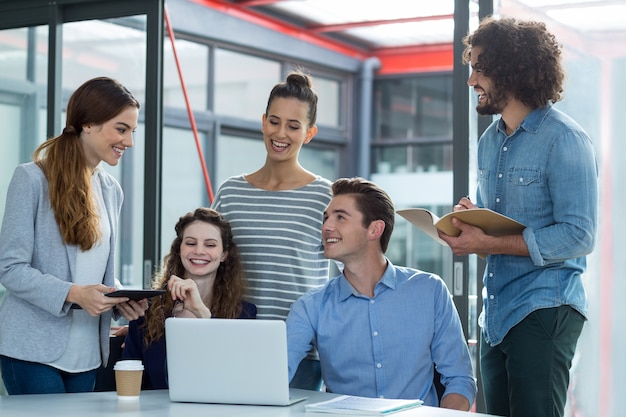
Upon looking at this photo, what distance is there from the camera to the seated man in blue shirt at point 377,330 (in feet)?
7.76

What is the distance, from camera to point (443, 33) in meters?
8.15

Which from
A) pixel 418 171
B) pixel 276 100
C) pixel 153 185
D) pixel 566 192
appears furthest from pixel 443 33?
pixel 566 192

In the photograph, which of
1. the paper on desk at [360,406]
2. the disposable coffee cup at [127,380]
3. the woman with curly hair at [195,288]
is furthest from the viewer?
the woman with curly hair at [195,288]

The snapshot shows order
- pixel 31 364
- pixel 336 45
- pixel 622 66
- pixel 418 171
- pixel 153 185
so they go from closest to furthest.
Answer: pixel 31 364, pixel 622 66, pixel 153 185, pixel 336 45, pixel 418 171

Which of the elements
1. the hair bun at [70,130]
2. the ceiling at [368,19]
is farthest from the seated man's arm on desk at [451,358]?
the ceiling at [368,19]

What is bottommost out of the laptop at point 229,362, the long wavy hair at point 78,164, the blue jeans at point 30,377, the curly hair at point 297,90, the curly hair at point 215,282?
the blue jeans at point 30,377

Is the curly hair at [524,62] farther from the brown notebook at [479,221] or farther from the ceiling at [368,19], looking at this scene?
the ceiling at [368,19]

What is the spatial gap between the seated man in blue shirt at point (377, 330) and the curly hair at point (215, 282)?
0.25 metres

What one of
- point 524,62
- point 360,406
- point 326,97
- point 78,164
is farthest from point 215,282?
point 326,97

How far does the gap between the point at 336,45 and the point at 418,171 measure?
5.27 ft

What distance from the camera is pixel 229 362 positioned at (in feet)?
6.44

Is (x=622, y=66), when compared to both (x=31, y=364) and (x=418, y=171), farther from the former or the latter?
(x=418, y=171)

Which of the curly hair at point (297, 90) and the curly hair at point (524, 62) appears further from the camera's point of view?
the curly hair at point (297, 90)

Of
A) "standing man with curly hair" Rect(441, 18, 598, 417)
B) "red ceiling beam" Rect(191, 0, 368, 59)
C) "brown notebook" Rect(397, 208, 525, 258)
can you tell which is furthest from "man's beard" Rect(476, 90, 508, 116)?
"red ceiling beam" Rect(191, 0, 368, 59)
